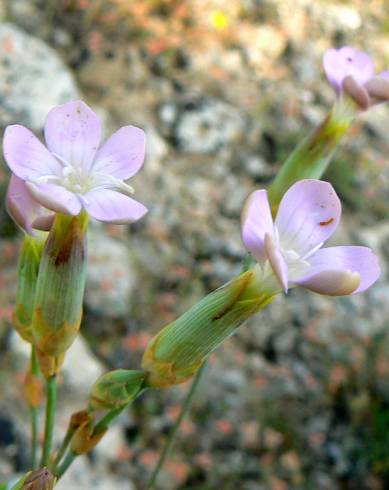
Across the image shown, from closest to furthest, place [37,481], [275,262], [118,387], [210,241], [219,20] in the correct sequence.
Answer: [275,262] < [37,481] < [118,387] < [210,241] < [219,20]

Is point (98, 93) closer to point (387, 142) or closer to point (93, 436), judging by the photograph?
point (387, 142)

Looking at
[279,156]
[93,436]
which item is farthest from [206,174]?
[93,436]

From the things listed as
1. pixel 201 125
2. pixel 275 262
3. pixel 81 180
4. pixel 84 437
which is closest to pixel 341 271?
pixel 275 262

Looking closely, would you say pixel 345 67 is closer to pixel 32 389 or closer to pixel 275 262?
pixel 275 262

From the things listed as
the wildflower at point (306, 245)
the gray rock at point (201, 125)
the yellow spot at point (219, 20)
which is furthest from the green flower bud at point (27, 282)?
the yellow spot at point (219, 20)

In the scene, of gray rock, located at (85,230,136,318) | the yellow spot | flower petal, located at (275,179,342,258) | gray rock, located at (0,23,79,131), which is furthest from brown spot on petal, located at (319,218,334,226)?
the yellow spot

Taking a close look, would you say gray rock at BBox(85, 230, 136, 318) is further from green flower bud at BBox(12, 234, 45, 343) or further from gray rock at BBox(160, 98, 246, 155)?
green flower bud at BBox(12, 234, 45, 343)

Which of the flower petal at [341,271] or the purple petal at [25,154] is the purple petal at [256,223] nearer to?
the flower petal at [341,271]
